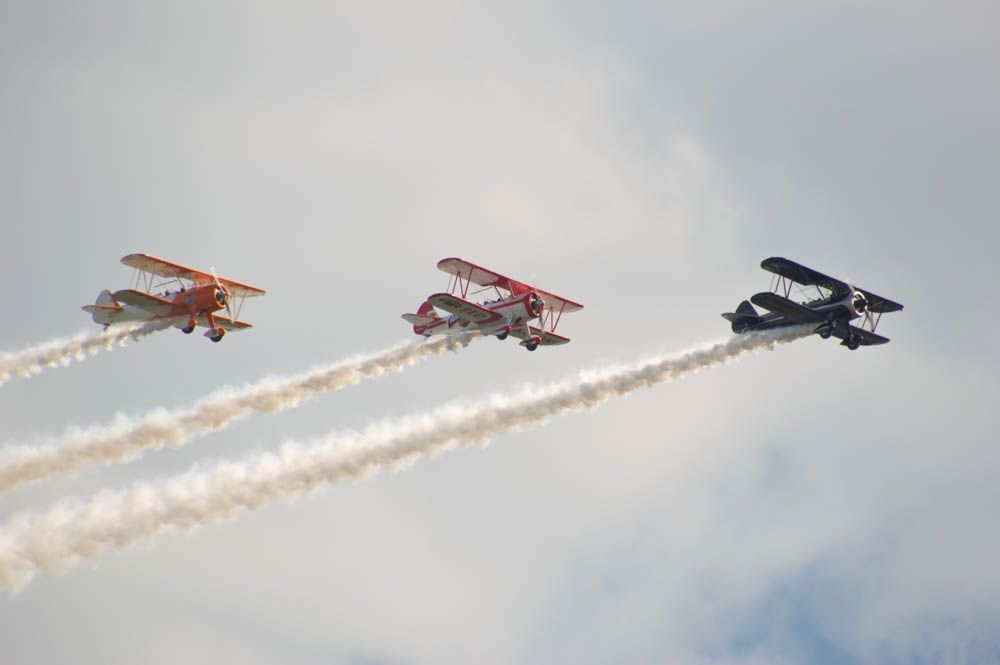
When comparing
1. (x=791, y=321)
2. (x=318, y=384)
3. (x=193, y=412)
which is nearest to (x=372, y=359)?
(x=318, y=384)

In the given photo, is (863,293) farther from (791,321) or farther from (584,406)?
(584,406)

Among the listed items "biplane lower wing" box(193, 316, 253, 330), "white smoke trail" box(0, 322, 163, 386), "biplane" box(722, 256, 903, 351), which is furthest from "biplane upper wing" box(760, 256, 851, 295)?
"white smoke trail" box(0, 322, 163, 386)

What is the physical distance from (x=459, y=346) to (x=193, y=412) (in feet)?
30.7

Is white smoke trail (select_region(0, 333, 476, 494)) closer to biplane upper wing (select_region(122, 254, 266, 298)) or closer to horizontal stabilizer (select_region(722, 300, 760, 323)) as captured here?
biplane upper wing (select_region(122, 254, 266, 298))

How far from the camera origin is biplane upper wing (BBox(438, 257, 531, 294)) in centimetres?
5381

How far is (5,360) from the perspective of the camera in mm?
55906

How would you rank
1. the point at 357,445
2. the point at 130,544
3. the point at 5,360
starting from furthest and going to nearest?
the point at 5,360
the point at 357,445
the point at 130,544

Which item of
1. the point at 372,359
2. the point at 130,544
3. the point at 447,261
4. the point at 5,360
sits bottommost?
the point at 130,544

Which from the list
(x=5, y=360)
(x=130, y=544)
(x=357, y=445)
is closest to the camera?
(x=130, y=544)

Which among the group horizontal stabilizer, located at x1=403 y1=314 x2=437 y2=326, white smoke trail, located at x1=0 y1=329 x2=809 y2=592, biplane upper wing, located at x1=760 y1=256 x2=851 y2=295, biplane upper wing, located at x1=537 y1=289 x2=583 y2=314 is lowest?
white smoke trail, located at x1=0 y1=329 x2=809 y2=592

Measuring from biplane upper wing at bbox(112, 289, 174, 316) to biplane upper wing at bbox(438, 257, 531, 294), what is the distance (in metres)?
9.29

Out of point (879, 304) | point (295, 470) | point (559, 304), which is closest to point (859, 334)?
point (879, 304)

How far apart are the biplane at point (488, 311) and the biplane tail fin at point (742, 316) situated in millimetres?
5980

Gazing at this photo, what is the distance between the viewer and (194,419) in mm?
53250
